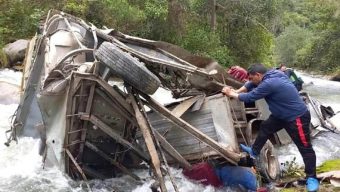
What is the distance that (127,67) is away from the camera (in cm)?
516

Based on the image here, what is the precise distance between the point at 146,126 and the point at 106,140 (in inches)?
43.7

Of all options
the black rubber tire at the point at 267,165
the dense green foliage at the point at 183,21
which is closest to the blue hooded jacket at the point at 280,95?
the black rubber tire at the point at 267,165

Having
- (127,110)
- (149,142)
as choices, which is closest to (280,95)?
(149,142)

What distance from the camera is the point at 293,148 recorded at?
8.63m

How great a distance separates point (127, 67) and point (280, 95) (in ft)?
6.34

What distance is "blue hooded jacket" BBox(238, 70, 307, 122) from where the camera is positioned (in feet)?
17.4

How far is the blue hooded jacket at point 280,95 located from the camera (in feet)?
17.4

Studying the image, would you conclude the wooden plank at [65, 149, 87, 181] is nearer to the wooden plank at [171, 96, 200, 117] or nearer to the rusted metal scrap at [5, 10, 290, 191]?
the rusted metal scrap at [5, 10, 290, 191]

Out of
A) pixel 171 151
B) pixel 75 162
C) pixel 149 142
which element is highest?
pixel 149 142

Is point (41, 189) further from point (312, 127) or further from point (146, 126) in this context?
point (312, 127)

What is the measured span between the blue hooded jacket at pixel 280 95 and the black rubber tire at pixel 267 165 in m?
0.98

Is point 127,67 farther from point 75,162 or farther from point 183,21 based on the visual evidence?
point 183,21

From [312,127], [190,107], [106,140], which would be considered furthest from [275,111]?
[312,127]

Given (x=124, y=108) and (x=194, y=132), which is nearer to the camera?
(x=194, y=132)
